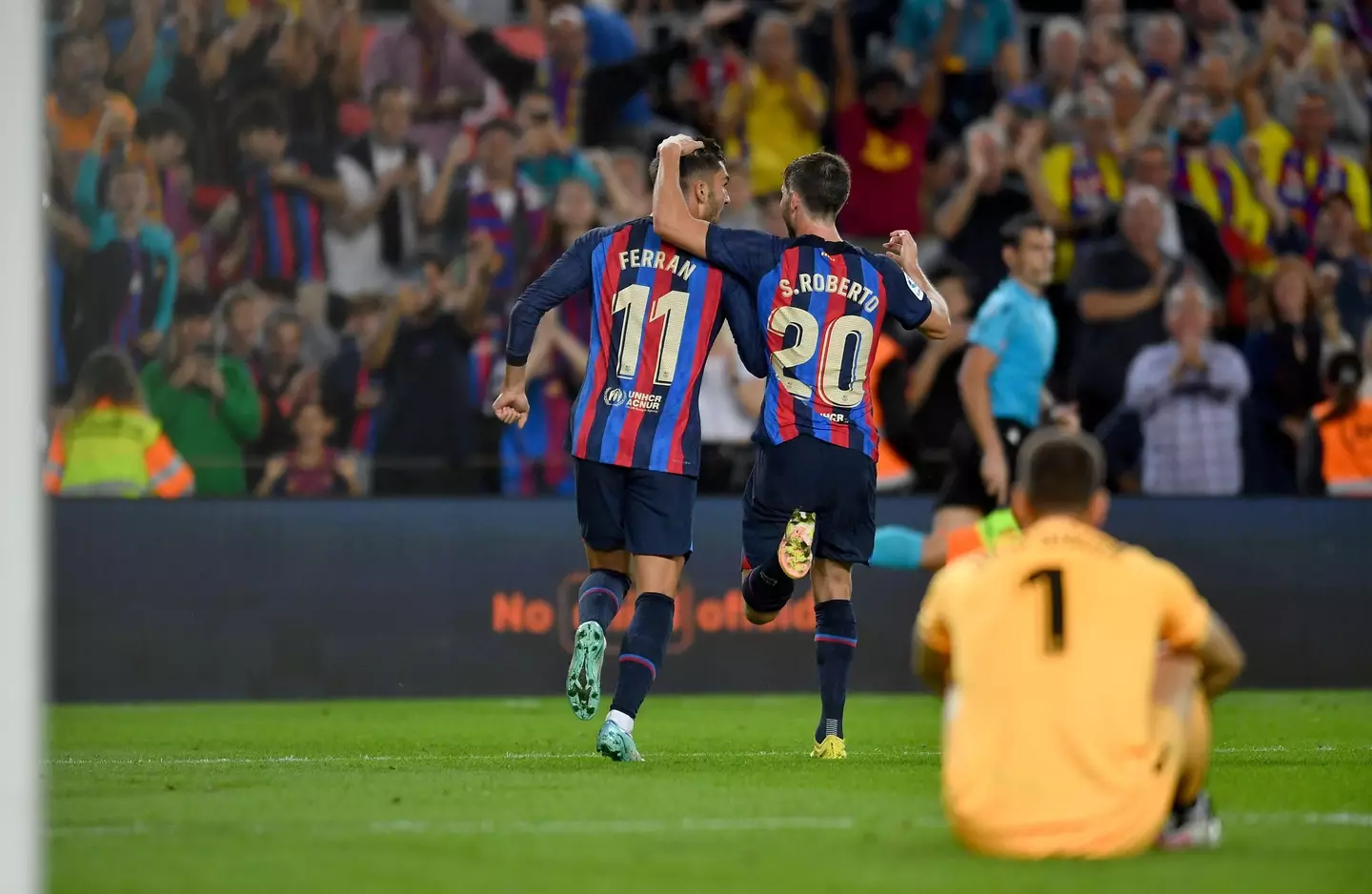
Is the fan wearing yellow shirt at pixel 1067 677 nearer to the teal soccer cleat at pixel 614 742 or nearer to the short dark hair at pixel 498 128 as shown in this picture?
the teal soccer cleat at pixel 614 742

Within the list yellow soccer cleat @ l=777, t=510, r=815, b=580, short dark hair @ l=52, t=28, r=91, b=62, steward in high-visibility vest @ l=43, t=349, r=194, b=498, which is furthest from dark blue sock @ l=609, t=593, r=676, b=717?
short dark hair @ l=52, t=28, r=91, b=62

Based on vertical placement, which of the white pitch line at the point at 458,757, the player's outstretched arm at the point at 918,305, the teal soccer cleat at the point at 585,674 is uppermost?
the player's outstretched arm at the point at 918,305

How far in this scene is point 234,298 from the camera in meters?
13.1

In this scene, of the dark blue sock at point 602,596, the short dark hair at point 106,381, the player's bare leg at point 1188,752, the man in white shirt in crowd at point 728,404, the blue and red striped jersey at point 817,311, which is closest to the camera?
the player's bare leg at point 1188,752

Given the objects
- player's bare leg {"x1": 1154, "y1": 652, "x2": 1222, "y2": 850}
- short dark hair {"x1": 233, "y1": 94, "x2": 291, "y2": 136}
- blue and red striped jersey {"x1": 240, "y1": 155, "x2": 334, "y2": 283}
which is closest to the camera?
player's bare leg {"x1": 1154, "y1": 652, "x2": 1222, "y2": 850}

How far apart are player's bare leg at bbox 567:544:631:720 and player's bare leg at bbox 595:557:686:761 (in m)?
0.09

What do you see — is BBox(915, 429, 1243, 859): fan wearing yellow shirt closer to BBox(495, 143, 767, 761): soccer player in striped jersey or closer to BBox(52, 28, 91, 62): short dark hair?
BBox(495, 143, 767, 761): soccer player in striped jersey

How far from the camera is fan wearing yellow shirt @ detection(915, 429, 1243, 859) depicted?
452cm

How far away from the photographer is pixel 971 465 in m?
11.0

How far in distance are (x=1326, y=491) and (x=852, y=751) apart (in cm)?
602

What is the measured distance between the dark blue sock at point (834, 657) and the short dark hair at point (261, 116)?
718 centimetres

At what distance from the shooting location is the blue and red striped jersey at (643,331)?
775 centimetres

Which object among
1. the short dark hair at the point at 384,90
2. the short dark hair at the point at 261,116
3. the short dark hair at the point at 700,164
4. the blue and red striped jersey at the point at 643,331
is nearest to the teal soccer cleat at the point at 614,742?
the blue and red striped jersey at the point at 643,331

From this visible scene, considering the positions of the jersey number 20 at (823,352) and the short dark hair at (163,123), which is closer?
the jersey number 20 at (823,352)
